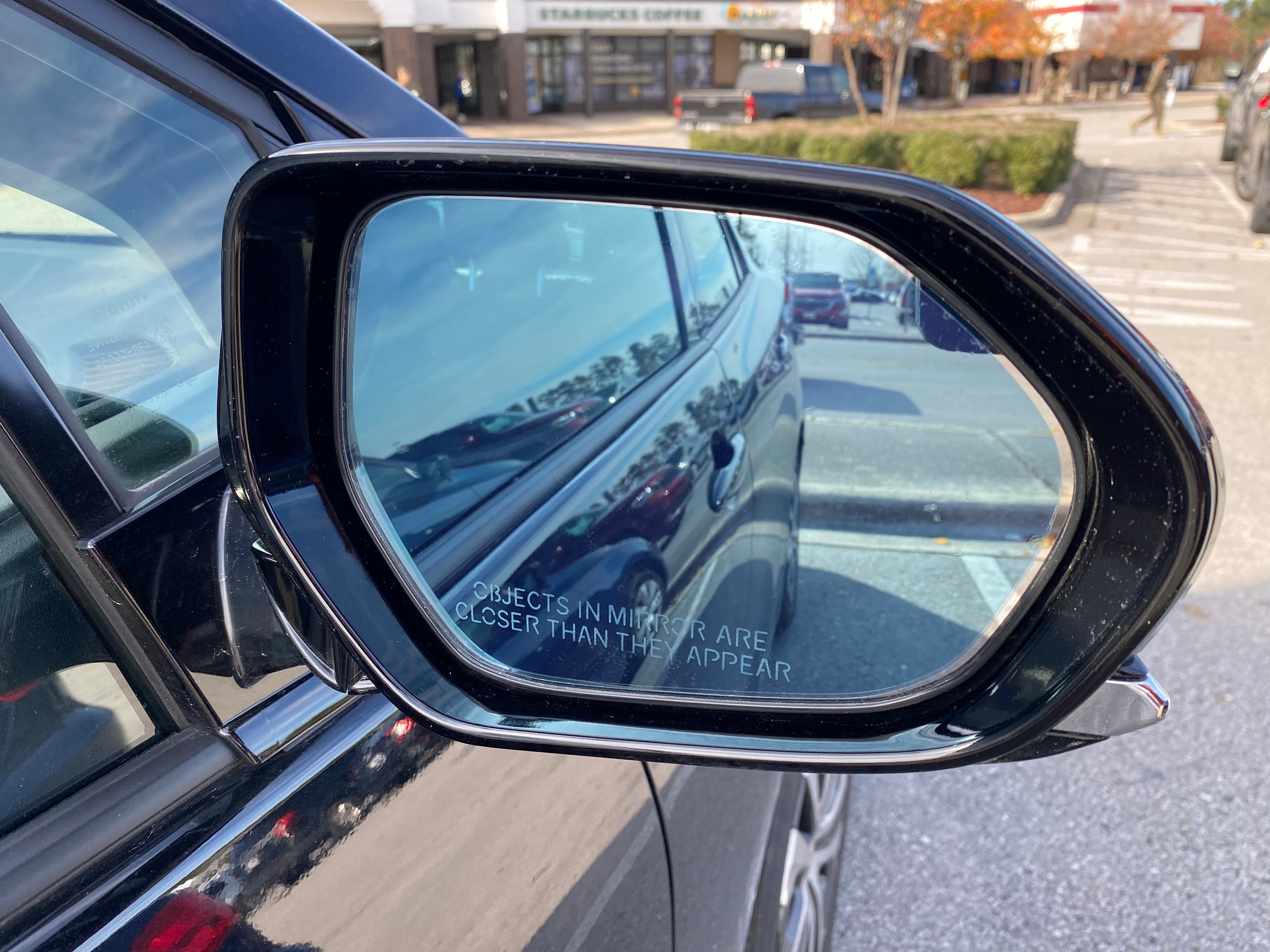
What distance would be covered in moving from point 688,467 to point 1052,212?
1349 cm

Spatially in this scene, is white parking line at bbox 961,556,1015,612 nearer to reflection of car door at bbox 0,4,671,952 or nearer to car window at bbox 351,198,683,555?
reflection of car door at bbox 0,4,671,952

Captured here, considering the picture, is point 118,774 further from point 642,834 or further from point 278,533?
point 642,834

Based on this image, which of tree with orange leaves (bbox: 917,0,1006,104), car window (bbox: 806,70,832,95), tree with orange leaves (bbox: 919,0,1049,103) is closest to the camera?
tree with orange leaves (bbox: 917,0,1006,104)

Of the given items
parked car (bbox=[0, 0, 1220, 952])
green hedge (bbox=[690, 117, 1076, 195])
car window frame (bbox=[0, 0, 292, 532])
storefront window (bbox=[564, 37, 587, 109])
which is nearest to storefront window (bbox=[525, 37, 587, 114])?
storefront window (bbox=[564, 37, 587, 109])

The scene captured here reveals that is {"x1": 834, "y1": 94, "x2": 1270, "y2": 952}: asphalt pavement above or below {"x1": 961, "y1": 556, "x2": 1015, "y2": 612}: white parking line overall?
below

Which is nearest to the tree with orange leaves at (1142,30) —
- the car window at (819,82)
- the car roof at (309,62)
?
the car window at (819,82)

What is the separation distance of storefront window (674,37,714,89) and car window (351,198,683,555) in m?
40.1

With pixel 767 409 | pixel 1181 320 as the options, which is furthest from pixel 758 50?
pixel 767 409

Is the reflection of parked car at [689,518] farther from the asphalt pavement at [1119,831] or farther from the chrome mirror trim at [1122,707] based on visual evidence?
the asphalt pavement at [1119,831]

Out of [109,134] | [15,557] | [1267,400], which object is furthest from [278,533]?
[1267,400]

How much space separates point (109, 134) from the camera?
132 centimetres

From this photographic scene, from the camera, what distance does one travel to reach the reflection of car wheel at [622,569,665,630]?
51.5 inches

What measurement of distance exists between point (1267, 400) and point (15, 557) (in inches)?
302

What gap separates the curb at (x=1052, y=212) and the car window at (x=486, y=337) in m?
11.7
